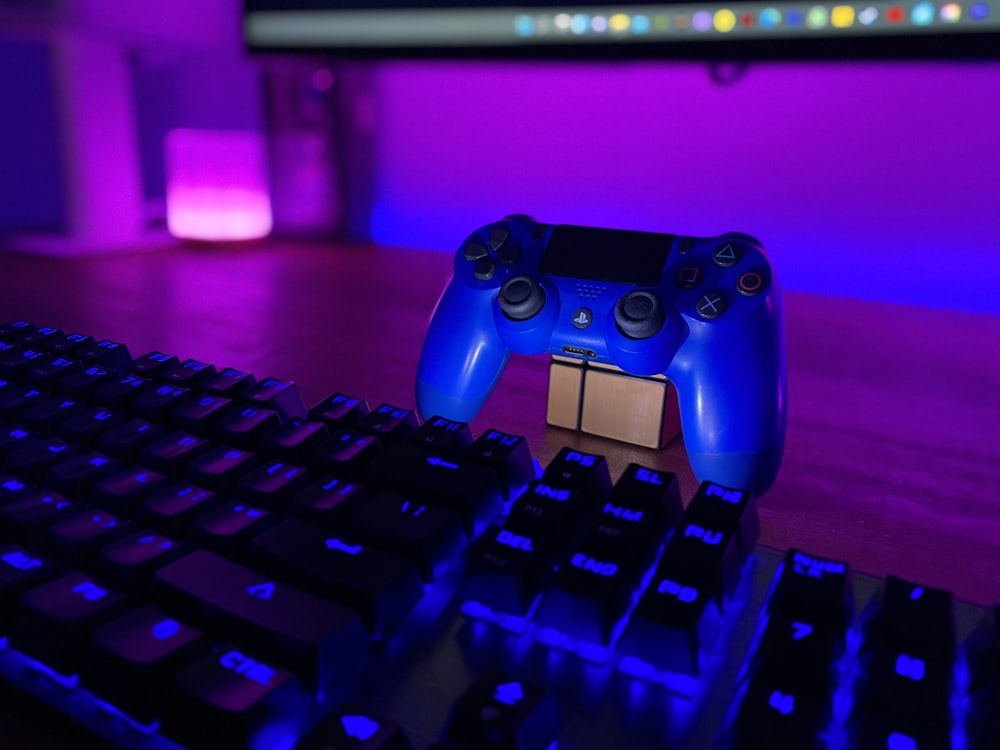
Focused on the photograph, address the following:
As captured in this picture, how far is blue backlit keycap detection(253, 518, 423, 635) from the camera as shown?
0.85ft

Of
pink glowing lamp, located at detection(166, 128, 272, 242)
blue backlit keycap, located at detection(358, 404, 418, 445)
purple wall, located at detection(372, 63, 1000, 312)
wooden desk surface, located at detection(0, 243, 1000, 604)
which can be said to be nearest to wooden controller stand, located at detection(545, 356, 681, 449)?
wooden desk surface, located at detection(0, 243, 1000, 604)

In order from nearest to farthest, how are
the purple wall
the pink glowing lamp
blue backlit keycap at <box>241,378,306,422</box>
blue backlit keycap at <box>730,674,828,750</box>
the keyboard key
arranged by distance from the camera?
blue backlit keycap at <box>730,674,828,750</box>
the keyboard key
blue backlit keycap at <box>241,378,306,422</box>
the purple wall
the pink glowing lamp

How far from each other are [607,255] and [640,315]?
0.23 feet

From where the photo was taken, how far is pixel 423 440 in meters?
0.36

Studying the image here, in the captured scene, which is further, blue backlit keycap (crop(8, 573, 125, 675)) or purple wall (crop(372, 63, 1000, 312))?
purple wall (crop(372, 63, 1000, 312))

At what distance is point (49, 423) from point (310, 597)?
0.71 feet

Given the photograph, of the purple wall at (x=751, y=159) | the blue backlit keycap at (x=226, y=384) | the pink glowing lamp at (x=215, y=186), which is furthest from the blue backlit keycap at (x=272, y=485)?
the pink glowing lamp at (x=215, y=186)

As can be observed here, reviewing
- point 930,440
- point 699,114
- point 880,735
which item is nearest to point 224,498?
point 880,735

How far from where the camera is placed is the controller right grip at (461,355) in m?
0.52

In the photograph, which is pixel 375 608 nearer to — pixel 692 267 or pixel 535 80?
pixel 692 267

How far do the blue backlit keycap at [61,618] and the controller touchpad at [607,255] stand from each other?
33 centimetres

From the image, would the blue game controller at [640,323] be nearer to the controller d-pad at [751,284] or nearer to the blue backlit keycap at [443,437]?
the controller d-pad at [751,284]

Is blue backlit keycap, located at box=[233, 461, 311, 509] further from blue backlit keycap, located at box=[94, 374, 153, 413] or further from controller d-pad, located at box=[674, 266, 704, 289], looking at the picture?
controller d-pad, located at box=[674, 266, 704, 289]

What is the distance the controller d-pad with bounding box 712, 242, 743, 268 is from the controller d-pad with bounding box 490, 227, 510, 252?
0.47 feet
